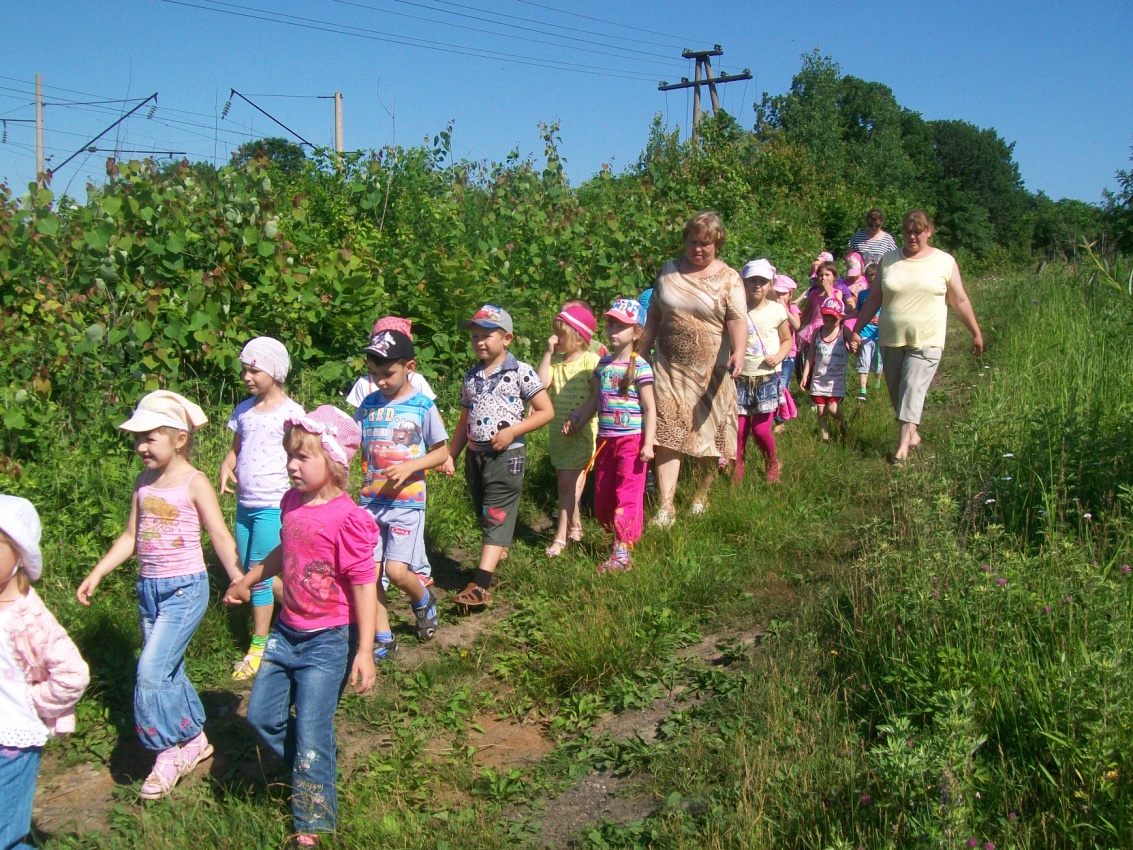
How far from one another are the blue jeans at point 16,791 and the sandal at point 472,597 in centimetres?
249

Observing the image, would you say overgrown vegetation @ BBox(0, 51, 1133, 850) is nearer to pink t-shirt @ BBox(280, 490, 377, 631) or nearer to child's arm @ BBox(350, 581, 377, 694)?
child's arm @ BBox(350, 581, 377, 694)

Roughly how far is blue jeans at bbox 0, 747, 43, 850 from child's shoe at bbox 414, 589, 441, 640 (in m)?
2.18

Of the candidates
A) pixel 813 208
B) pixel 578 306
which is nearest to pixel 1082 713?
pixel 578 306

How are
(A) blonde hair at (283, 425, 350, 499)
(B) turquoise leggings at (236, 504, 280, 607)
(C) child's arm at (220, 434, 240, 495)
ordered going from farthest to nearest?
(C) child's arm at (220, 434, 240, 495) < (B) turquoise leggings at (236, 504, 280, 607) < (A) blonde hair at (283, 425, 350, 499)

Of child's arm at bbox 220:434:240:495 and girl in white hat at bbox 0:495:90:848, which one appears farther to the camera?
child's arm at bbox 220:434:240:495

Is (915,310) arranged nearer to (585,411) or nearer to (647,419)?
(647,419)

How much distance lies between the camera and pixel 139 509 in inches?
151

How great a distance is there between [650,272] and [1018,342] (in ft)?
12.1

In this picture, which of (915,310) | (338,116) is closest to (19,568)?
(915,310)

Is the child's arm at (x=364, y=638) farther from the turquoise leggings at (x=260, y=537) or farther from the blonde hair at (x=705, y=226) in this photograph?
the blonde hair at (x=705, y=226)

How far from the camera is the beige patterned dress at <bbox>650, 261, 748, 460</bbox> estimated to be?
228 inches

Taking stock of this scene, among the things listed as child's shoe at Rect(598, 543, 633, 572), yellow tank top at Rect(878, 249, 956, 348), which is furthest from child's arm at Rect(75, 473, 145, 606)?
yellow tank top at Rect(878, 249, 956, 348)

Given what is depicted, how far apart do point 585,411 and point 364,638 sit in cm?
267

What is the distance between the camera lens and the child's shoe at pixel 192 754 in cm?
379
